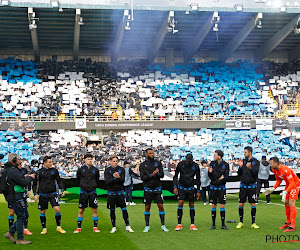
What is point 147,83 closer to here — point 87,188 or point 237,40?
point 237,40

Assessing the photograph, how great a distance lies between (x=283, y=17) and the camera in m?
36.8

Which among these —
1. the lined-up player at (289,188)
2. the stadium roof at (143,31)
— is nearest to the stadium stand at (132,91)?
the stadium roof at (143,31)

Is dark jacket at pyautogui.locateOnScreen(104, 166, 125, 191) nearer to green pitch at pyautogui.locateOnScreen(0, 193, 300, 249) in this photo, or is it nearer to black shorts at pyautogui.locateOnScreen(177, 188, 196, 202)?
green pitch at pyautogui.locateOnScreen(0, 193, 300, 249)

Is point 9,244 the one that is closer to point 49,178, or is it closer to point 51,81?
point 49,178

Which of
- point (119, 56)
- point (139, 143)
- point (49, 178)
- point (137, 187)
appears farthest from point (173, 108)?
point (49, 178)

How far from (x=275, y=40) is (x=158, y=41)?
991 centimetres

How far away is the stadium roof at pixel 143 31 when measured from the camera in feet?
115

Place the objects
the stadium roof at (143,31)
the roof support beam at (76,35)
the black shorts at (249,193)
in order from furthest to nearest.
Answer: the stadium roof at (143,31) < the roof support beam at (76,35) < the black shorts at (249,193)

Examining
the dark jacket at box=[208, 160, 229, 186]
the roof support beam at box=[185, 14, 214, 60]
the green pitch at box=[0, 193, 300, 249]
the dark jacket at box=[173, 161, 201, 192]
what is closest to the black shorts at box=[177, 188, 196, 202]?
the dark jacket at box=[173, 161, 201, 192]

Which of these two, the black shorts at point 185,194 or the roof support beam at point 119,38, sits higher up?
the roof support beam at point 119,38

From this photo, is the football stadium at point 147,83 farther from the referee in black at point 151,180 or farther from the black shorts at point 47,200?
the black shorts at point 47,200

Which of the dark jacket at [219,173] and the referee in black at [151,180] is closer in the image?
the referee in black at [151,180]

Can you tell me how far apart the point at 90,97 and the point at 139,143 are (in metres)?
6.49

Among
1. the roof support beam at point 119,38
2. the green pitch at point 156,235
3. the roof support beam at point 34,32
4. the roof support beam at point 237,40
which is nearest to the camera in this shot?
the green pitch at point 156,235
